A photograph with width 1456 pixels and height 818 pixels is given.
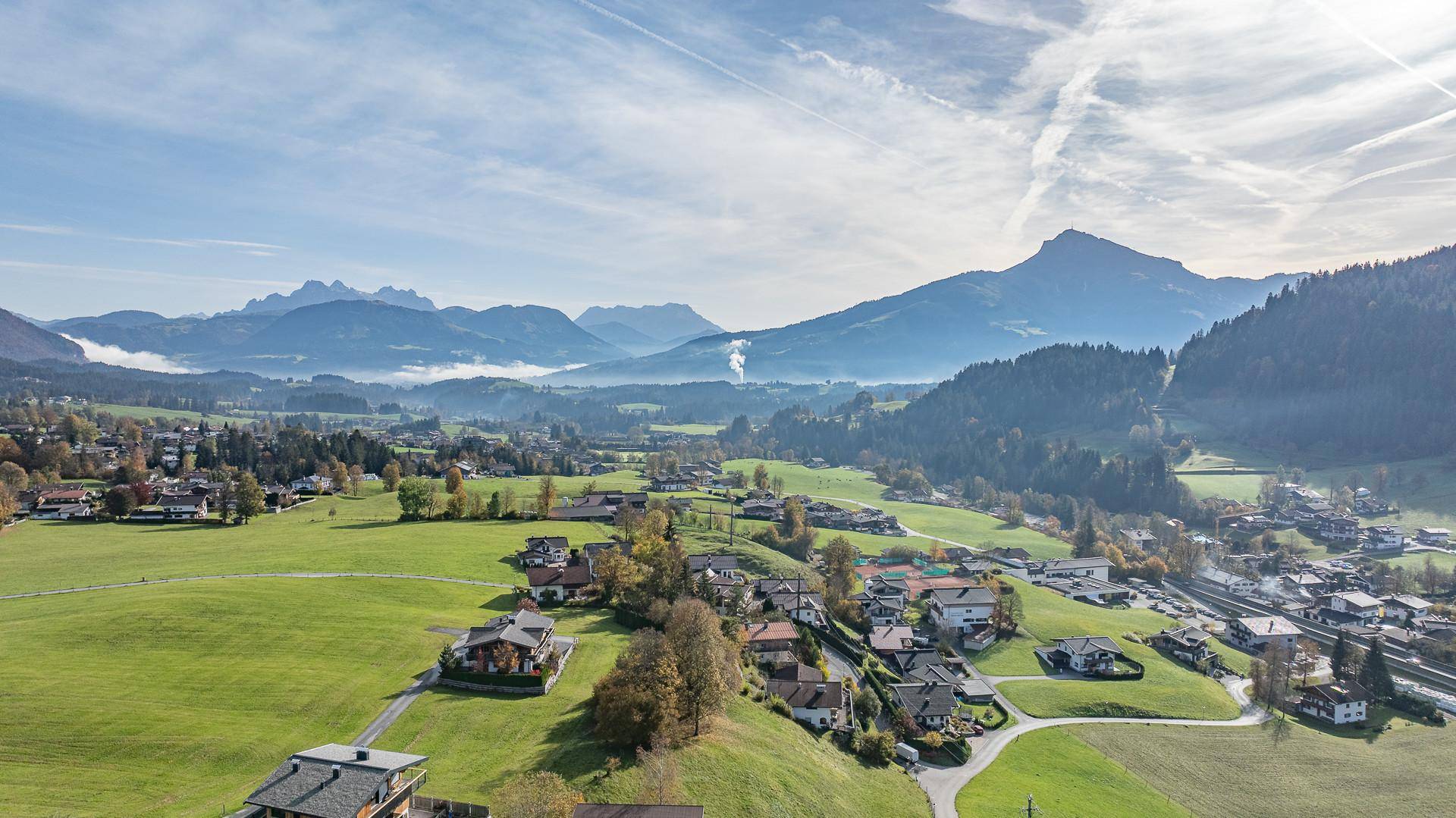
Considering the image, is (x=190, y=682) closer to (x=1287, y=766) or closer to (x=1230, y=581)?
(x=1287, y=766)

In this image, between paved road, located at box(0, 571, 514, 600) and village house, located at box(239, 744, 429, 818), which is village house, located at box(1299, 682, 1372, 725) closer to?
paved road, located at box(0, 571, 514, 600)

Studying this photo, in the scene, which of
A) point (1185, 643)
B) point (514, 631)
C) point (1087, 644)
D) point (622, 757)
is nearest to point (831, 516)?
point (1087, 644)

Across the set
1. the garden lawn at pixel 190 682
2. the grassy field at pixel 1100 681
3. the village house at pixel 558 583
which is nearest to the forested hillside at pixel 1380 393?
the grassy field at pixel 1100 681

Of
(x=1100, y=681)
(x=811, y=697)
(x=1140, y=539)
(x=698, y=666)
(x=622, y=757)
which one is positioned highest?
(x=698, y=666)

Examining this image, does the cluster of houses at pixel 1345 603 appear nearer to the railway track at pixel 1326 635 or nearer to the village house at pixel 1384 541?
the railway track at pixel 1326 635

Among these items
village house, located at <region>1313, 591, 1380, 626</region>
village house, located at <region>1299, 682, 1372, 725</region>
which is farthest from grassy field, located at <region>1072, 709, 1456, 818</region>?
village house, located at <region>1313, 591, 1380, 626</region>

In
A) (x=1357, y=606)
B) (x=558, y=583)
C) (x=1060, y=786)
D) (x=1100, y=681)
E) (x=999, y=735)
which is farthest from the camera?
(x=1357, y=606)
